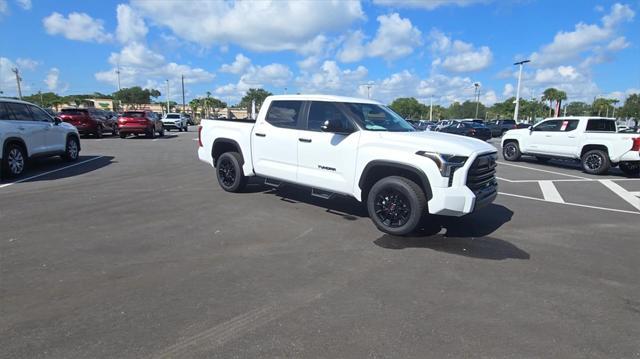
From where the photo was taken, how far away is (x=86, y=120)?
21.7 meters

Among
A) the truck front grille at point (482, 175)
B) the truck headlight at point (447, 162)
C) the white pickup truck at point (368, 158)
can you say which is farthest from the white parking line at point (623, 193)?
the truck headlight at point (447, 162)

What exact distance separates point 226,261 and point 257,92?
92535mm

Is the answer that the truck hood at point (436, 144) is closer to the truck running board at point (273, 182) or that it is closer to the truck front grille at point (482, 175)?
the truck front grille at point (482, 175)

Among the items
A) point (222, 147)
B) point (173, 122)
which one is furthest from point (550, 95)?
point (222, 147)

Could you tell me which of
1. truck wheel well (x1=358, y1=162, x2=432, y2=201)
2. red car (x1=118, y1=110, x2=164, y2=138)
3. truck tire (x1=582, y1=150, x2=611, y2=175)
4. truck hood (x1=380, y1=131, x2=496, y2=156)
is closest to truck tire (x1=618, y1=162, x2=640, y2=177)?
truck tire (x1=582, y1=150, x2=611, y2=175)

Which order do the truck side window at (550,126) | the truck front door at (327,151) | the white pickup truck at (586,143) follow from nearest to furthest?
the truck front door at (327,151), the white pickup truck at (586,143), the truck side window at (550,126)

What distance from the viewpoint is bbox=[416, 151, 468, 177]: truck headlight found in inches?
191

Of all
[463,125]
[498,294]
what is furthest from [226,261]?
[463,125]

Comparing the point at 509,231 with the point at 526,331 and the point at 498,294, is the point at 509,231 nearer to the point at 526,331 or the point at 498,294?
the point at 498,294

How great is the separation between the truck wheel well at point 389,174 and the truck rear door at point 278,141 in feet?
4.36

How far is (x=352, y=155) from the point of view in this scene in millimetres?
5668

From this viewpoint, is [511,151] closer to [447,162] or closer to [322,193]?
[322,193]

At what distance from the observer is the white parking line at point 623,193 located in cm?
822

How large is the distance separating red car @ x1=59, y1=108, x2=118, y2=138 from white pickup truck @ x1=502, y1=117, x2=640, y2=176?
855 inches
